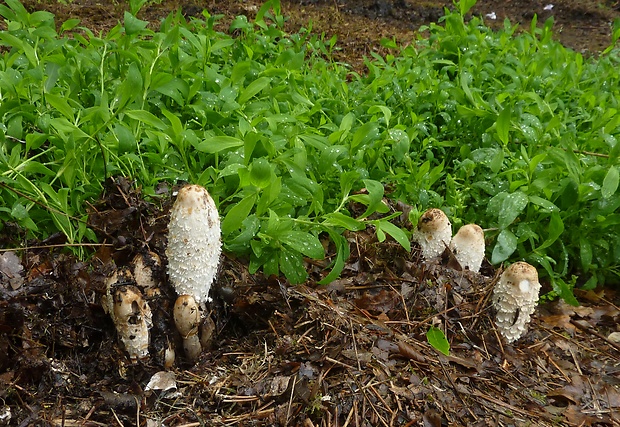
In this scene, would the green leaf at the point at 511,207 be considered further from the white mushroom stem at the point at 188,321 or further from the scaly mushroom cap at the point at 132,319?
the scaly mushroom cap at the point at 132,319

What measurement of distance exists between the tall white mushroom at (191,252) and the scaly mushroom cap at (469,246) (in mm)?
1416

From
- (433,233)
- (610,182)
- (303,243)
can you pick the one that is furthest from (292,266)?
(610,182)

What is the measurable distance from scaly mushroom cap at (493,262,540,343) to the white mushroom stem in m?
1.52

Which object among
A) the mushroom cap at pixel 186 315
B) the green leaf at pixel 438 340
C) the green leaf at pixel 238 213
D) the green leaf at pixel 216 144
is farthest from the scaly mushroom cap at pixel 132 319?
the green leaf at pixel 438 340

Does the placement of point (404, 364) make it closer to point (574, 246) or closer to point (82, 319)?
point (82, 319)

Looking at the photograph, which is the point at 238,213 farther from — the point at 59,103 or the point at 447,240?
the point at 447,240

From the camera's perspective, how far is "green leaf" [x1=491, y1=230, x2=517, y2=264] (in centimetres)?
337

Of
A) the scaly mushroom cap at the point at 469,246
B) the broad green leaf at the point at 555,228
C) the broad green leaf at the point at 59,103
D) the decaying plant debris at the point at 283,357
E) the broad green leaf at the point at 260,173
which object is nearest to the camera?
the decaying plant debris at the point at 283,357

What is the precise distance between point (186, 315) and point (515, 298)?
63.7 inches

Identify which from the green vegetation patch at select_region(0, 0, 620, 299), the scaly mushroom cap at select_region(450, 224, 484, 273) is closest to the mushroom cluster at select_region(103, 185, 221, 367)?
the green vegetation patch at select_region(0, 0, 620, 299)

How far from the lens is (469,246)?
320 cm

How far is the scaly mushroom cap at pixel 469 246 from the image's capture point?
3191 millimetres

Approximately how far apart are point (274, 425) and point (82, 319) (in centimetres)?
99

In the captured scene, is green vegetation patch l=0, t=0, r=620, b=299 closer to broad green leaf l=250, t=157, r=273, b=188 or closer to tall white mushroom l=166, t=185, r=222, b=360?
broad green leaf l=250, t=157, r=273, b=188
